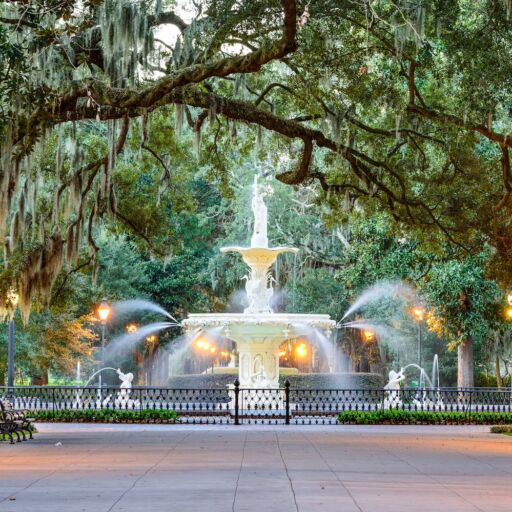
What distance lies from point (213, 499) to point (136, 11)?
10.0 meters

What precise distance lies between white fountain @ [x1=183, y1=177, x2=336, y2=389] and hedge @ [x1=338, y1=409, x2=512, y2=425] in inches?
180

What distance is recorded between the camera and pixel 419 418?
28.8 meters

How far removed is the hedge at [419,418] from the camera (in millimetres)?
28219

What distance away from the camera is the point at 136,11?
1847cm

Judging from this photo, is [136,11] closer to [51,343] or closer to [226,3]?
[226,3]

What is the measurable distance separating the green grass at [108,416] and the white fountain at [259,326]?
4.63m

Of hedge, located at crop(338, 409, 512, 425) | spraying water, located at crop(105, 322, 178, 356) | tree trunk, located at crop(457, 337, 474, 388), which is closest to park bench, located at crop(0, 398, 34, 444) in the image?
hedge, located at crop(338, 409, 512, 425)

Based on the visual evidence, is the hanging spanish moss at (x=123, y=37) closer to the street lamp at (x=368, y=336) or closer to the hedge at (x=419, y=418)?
the hedge at (x=419, y=418)

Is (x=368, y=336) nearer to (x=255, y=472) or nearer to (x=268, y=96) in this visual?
(x=268, y=96)

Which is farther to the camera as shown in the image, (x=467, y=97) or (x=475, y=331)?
(x=475, y=331)

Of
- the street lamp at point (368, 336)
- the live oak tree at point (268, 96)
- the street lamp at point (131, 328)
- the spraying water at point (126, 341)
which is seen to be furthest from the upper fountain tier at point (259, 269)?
the street lamp at point (368, 336)

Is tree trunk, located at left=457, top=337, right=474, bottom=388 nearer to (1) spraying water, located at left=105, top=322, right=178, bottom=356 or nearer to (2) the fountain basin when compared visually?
(2) the fountain basin

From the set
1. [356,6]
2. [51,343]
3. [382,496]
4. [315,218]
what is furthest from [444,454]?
[315,218]

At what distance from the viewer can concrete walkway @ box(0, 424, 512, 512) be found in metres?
10.9
